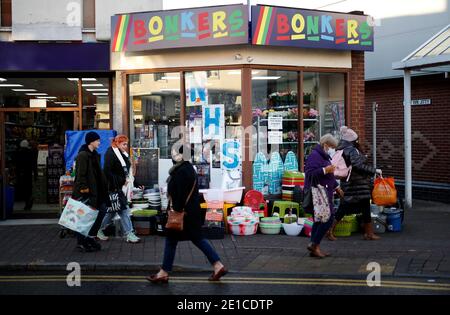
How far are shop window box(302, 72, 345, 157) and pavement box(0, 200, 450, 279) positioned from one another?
8.73ft

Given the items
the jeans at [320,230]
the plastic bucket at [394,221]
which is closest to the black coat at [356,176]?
the plastic bucket at [394,221]

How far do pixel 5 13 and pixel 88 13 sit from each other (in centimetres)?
178

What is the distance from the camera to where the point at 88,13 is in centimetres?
1305

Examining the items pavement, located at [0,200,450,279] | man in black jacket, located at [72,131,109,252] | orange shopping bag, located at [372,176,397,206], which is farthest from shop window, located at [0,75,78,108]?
orange shopping bag, located at [372,176,397,206]

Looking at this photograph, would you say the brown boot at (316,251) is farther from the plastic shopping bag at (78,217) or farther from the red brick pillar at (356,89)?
the red brick pillar at (356,89)

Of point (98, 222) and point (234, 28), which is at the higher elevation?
point (234, 28)

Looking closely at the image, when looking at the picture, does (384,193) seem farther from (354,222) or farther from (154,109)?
(154,109)

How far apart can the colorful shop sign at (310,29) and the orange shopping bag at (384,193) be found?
9.78 ft

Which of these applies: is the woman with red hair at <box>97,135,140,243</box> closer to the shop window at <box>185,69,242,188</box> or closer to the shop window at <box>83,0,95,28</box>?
the shop window at <box>185,69,242,188</box>

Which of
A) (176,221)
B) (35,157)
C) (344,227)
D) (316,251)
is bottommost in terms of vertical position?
(316,251)

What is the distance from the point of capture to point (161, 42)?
38.6ft

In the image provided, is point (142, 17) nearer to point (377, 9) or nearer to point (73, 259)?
point (73, 259)

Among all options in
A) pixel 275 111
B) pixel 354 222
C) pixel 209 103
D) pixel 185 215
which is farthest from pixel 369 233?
pixel 209 103

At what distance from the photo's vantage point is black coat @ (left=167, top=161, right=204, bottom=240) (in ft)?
24.7
